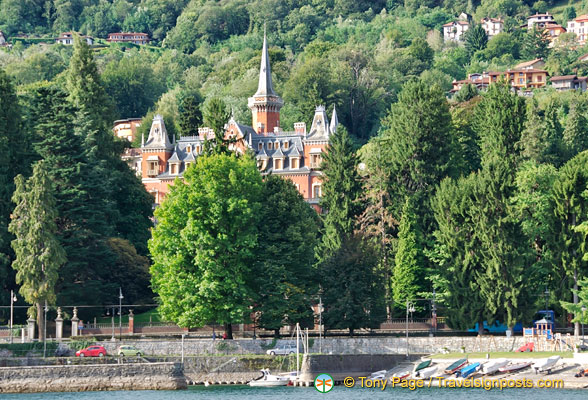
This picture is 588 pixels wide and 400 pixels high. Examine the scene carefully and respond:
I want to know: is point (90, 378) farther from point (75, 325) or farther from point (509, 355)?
point (509, 355)

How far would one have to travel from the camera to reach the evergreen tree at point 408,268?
267ft

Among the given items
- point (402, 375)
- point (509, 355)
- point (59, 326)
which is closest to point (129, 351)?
point (59, 326)

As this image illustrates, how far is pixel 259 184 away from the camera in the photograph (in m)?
76.3

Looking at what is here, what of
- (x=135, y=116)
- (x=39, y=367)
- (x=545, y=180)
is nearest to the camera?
(x=39, y=367)

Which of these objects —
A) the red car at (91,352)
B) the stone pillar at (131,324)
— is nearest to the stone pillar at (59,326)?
the stone pillar at (131,324)

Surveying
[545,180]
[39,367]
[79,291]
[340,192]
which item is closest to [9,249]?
[79,291]

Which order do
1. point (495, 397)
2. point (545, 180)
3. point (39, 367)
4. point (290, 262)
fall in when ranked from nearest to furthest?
point (495, 397) → point (39, 367) → point (290, 262) → point (545, 180)

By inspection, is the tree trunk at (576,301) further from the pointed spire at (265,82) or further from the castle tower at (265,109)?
the pointed spire at (265,82)

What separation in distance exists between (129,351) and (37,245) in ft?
25.8

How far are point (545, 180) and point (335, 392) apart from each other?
2143cm

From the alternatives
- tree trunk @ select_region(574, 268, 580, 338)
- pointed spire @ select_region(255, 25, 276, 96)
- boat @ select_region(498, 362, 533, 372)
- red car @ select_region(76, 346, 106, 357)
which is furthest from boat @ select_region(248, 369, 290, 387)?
pointed spire @ select_region(255, 25, 276, 96)

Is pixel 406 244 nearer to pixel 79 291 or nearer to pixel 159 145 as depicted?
pixel 79 291

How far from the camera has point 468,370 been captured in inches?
2648

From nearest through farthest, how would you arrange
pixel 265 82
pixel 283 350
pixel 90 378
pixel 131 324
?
pixel 90 378, pixel 283 350, pixel 131 324, pixel 265 82
